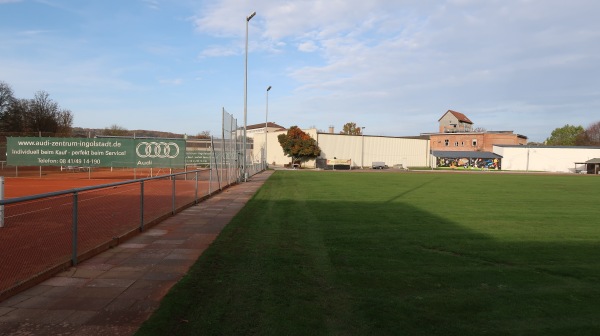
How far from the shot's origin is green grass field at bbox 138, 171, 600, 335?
433cm

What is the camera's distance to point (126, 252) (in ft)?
25.0

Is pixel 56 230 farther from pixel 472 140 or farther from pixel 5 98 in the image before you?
pixel 472 140

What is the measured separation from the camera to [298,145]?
77125mm

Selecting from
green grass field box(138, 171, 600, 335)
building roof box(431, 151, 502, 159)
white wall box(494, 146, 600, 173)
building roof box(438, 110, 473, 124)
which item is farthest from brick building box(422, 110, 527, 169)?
green grass field box(138, 171, 600, 335)

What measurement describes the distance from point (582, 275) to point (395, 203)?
10.5m

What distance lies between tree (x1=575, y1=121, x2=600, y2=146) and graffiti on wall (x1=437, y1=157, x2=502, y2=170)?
37554mm

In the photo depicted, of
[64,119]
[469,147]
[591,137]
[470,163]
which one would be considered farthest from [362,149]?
[591,137]

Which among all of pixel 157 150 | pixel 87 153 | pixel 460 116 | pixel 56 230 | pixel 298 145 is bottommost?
pixel 56 230

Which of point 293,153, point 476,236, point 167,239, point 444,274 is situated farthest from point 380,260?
point 293,153

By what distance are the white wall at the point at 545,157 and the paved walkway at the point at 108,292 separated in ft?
282

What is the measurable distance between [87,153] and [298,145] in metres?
49.6

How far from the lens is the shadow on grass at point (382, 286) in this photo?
4312 millimetres

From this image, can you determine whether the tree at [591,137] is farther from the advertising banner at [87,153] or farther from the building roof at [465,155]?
the advertising banner at [87,153]

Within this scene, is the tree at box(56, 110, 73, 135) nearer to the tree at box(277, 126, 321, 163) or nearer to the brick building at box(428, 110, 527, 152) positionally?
the tree at box(277, 126, 321, 163)
